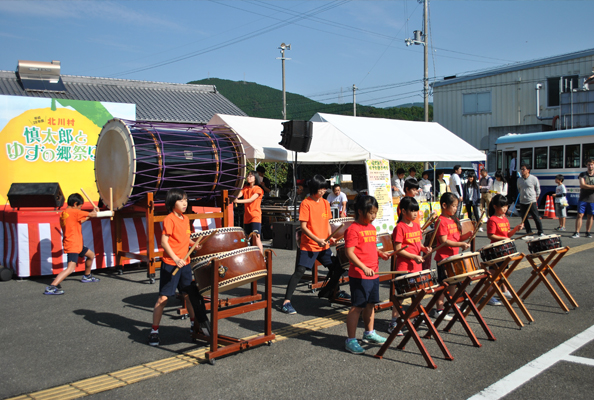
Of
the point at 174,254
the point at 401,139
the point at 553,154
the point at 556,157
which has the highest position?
the point at 401,139

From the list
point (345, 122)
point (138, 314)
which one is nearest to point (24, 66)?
point (345, 122)

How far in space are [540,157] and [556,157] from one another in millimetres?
660

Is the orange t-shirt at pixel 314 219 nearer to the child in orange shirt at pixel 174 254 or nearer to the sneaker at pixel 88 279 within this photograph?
the child in orange shirt at pixel 174 254

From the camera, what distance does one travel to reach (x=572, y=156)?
1817 centimetres

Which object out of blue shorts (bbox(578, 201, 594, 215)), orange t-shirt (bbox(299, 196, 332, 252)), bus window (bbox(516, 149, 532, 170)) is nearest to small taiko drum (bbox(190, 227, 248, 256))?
orange t-shirt (bbox(299, 196, 332, 252))

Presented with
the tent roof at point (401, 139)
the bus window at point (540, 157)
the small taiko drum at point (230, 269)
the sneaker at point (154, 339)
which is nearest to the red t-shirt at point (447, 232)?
the small taiko drum at point (230, 269)

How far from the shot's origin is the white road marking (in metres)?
3.82

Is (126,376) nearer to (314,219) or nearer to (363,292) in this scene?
(363,292)

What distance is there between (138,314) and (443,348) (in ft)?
12.2

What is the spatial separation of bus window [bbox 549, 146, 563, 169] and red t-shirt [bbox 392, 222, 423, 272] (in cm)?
1587

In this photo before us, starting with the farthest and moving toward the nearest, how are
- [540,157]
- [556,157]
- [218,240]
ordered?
[540,157], [556,157], [218,240]

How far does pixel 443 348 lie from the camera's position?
4.54 m

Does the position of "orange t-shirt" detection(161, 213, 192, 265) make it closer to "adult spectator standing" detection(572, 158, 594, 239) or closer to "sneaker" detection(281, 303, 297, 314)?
"sneaker" detection(281, 303, 297, 314)

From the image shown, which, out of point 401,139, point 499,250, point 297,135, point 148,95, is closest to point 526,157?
point 401,139
